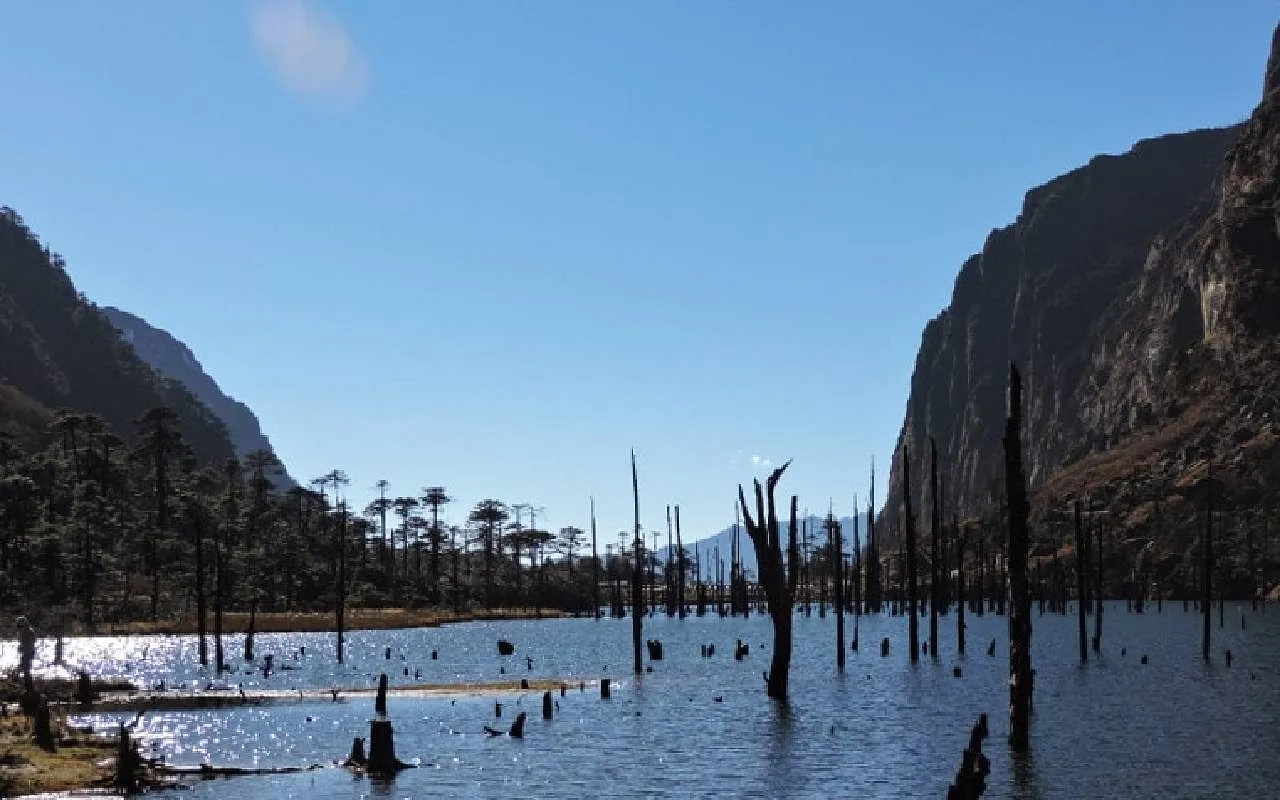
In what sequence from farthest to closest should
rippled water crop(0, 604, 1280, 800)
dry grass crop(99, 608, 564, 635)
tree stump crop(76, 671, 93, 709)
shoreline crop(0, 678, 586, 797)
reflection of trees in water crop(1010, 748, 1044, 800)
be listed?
dry grass crop(99, 608, 564, 635), tree stump crop(76, 671, 93, 709), rippled water crop(0, 604, 1280, 800), reflection of trees in water crop(1010, 748, 1044, 800), shoreline crop(0, 678, 586, 797)

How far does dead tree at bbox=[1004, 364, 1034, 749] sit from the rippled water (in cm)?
181

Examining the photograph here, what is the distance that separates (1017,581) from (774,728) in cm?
1837

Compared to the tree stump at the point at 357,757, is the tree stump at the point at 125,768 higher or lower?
higher

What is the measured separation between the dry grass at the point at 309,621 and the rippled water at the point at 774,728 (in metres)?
26.4

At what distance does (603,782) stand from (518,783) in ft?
8.56

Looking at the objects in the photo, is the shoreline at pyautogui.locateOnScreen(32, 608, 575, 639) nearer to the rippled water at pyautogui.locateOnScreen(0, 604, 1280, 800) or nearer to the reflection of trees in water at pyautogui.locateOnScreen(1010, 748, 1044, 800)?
the rippled water at pyautogui.locateOnScreen(0, 604, 1280, 800)

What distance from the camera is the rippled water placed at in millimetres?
37344

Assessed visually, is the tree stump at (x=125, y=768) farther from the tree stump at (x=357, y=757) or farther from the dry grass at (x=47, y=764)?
the tree stump at (x=357, y=757)

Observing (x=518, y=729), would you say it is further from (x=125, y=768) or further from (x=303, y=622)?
(x=303, y=622)

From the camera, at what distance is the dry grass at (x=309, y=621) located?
12488 centimetres

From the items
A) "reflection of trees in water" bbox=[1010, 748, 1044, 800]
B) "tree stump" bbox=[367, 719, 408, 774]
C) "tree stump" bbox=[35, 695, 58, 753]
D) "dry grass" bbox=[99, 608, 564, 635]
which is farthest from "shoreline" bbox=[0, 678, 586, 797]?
"dry grass" bbox=[99, 608, 564, 635]

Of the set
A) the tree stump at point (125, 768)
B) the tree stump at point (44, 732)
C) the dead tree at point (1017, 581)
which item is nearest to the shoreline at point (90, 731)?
the tree stump at point (44, 732)

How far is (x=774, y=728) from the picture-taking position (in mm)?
51500

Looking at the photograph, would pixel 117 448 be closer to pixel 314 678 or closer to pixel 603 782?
pixel 314 678
